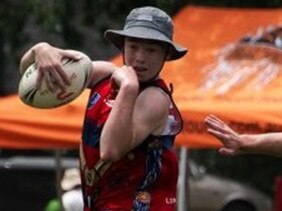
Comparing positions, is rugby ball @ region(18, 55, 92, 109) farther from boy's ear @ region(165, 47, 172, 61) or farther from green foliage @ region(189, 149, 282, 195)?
green foliage @ region(189, 149, 282, 195)

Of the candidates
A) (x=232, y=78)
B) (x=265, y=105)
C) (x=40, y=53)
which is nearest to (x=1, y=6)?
(x=232, y=78)

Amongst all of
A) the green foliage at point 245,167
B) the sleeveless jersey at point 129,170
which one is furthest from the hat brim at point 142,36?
the green foliage at point 245,167

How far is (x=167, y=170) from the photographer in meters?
→ 5.30

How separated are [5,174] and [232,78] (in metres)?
5.23

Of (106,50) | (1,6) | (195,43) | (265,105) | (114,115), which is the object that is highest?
(114,115)

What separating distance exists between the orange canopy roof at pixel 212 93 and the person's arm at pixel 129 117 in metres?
2.70

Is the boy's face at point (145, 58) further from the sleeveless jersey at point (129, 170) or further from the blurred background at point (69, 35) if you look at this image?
the blurred background at point (69, 35)

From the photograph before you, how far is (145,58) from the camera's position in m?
5.20

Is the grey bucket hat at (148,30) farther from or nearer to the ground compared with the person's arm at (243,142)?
farther from the ground

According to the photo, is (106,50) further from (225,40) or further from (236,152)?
(236,152)

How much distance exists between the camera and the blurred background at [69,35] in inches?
487

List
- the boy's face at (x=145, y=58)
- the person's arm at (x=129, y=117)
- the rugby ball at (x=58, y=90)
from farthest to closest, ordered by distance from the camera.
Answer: the rugby ball at (x=58, y=90), the boy's face at (x=145, y=58), the person's arm at (x=129, y=117)

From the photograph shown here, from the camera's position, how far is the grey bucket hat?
525 centimetres

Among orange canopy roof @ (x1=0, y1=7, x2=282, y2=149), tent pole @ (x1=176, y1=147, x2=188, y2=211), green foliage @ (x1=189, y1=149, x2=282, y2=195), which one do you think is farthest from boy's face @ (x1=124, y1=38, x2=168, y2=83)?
green foliage @ (x1=189, y1=149, x2=282, y2=195)
